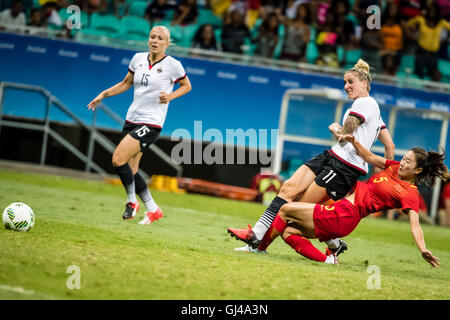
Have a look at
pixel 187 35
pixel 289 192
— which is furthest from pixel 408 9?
pixel 289 192

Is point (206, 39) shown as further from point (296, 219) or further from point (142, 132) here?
point (296, 219)

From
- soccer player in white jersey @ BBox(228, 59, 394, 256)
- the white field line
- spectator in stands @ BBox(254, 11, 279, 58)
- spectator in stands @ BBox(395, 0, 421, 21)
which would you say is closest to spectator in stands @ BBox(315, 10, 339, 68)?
spectator in stands @ BBox(254, 11, 279, 58)

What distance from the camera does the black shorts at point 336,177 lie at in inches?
294

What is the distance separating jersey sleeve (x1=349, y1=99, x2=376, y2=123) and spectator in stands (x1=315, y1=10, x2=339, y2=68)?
10441 millimetres

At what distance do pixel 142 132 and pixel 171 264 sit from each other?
10.7 ft

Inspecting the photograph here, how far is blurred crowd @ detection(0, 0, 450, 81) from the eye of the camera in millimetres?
17344

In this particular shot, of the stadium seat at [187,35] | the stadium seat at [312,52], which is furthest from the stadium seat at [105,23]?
the stadium seat at [312,52]

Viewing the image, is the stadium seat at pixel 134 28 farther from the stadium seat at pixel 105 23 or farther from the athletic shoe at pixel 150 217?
the athletic shoe at pixel 150 217

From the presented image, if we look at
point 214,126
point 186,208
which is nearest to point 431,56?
point 214,126

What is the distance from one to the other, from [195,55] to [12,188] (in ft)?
22.2

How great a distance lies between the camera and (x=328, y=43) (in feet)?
58.6

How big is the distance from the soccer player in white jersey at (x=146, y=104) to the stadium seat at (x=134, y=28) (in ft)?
27.1

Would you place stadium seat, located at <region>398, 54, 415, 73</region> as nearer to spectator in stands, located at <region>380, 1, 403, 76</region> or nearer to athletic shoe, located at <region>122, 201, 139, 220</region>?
spectator in stands, located at <region>380, 1, 403, 76</region>
